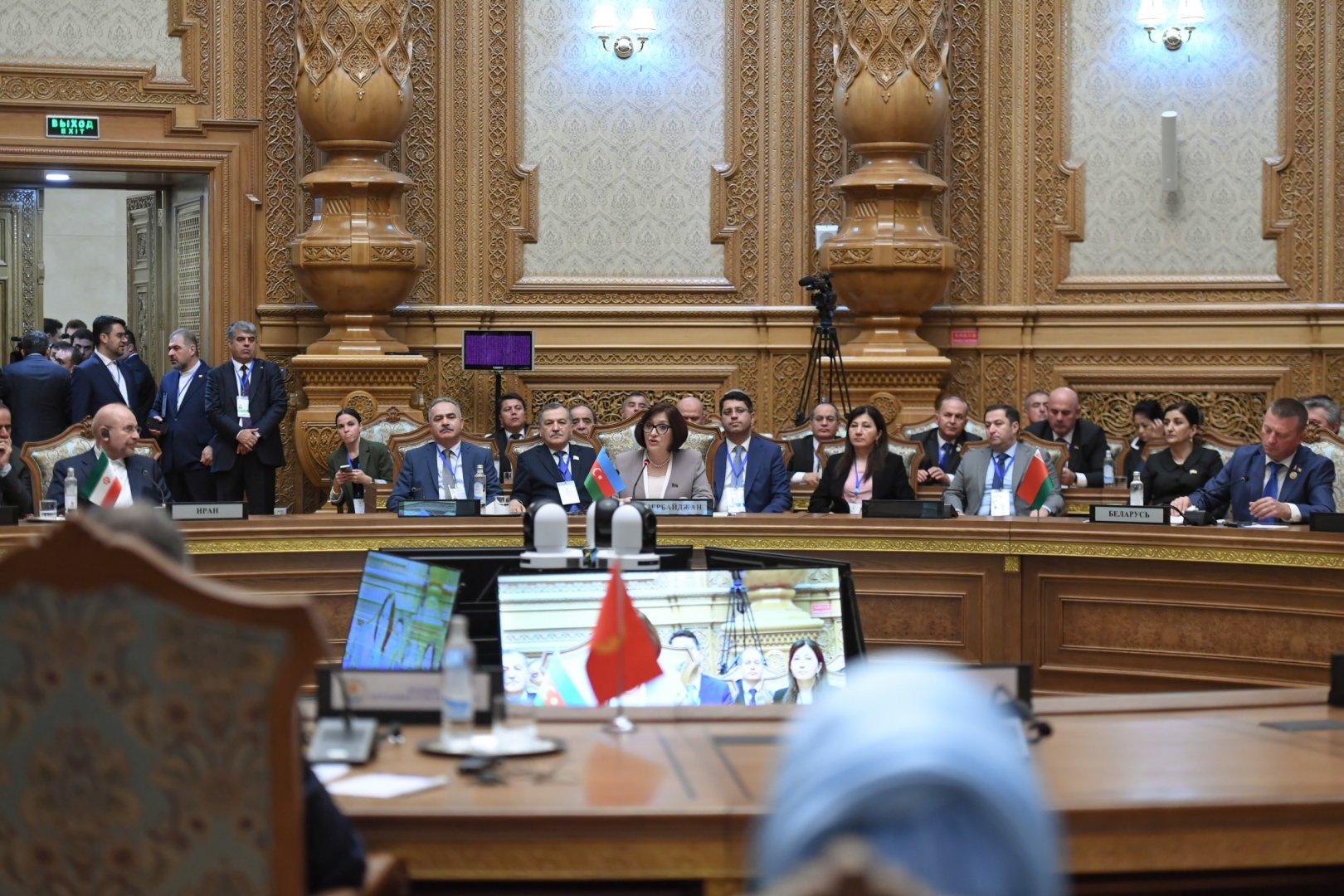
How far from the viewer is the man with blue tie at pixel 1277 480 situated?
6.21 m

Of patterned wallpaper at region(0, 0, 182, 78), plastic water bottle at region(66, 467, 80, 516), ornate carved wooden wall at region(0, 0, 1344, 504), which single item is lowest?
plastic water bottle at region(66, 467, 80, 516)

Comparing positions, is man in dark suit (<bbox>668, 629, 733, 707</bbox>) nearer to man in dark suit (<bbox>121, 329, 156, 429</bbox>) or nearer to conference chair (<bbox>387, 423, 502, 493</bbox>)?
conference chair (<bbox>387, 423, 502, 493</bbox>)

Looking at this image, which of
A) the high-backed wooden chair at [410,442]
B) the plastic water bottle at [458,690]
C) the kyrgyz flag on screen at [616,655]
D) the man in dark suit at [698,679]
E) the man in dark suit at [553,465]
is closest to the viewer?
the plastic water bottle at [458,690]

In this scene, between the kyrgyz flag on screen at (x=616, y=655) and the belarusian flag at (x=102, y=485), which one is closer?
the kyrgyz flag on screen at (x=616, y=655)

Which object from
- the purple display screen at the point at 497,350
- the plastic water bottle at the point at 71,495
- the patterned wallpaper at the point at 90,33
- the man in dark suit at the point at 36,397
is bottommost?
the plastic water bottle at the point at 71,495

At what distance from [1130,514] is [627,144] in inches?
192

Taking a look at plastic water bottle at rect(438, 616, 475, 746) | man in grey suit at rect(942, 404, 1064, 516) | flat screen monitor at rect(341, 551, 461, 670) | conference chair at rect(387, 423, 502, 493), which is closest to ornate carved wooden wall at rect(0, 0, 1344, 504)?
conference chair at rect(387, 423, 502, 493)

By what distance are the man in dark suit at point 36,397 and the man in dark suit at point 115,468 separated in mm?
2443

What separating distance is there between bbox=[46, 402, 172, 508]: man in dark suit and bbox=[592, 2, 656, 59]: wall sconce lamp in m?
4.47

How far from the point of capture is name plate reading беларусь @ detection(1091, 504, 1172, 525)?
6188 mm

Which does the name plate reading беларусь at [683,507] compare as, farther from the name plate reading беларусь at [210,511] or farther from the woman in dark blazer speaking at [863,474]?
the name plate reading беларусь at [210,511]

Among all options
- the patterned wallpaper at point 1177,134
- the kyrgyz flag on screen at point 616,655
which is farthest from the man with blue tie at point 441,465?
the patterned wallpaper at point 1177,134

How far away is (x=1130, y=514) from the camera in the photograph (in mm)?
6262

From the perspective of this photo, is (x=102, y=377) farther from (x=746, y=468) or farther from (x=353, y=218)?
(x=746, y=468)
